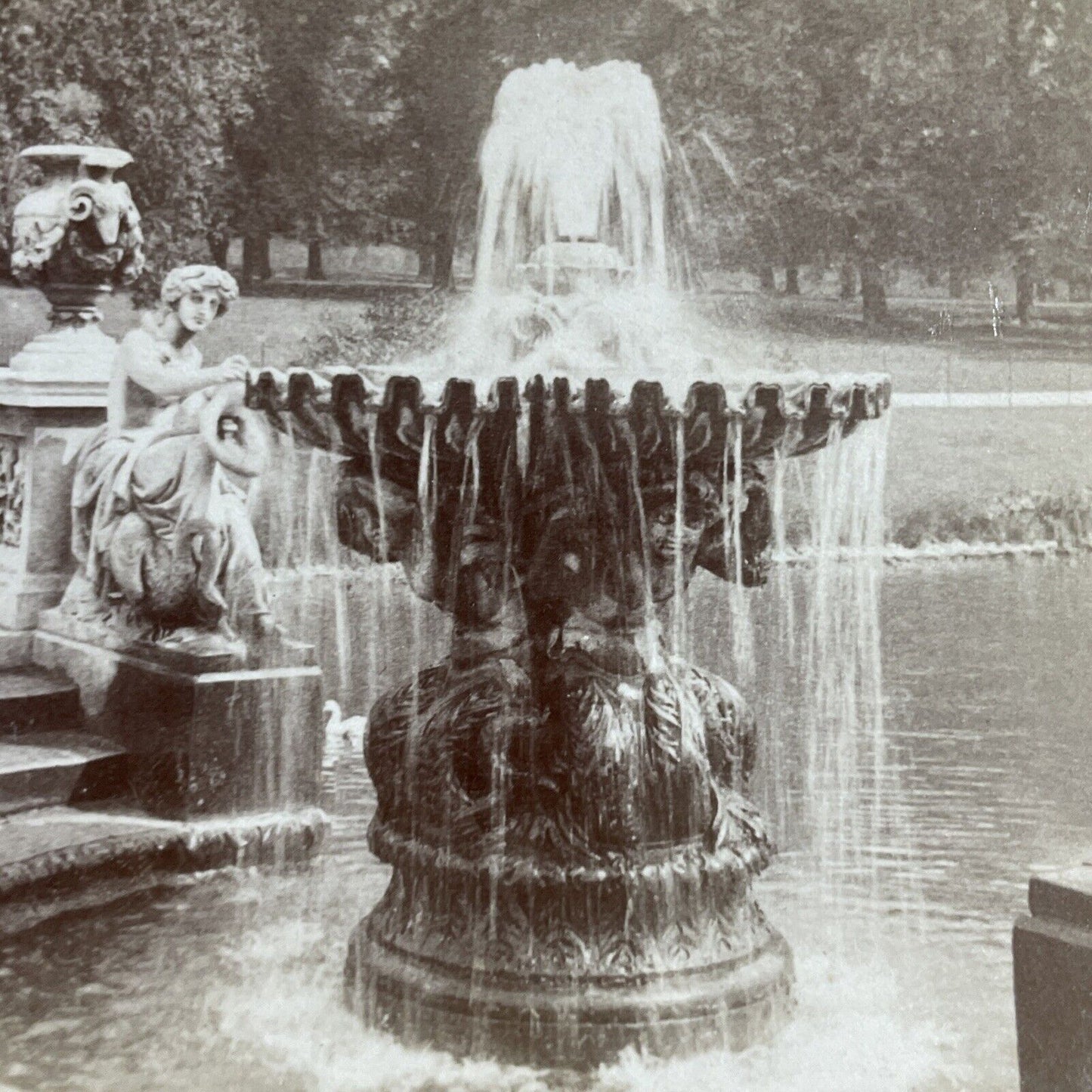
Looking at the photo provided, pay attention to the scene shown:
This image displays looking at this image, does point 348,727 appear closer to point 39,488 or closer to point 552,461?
point 39,488

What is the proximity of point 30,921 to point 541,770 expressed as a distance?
1193 mm

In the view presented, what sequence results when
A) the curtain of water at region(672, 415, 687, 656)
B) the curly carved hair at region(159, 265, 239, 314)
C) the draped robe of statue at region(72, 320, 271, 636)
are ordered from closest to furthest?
1. the curtain of water at region(672, 415, 687, 656)
2. the draped robe of statue at region(72, 320, 271, 636)
3. the curly carved hair at region(159, 265, 239, 314)

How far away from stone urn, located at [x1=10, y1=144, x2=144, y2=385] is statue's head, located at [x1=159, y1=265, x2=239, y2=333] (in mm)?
518

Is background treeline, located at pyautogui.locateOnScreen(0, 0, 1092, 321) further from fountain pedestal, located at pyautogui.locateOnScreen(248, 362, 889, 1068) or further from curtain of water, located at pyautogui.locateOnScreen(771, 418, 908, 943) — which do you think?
fountain pedestal, located at pyautogui.locateOnScreen(248, 362, 889, 1068)

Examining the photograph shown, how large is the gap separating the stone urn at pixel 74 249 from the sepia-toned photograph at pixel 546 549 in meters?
0.01

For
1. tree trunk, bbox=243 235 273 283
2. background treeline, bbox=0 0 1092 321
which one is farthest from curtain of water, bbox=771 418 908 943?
tree trunk, bbox=243 235 273 283

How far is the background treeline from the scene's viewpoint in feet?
19.9

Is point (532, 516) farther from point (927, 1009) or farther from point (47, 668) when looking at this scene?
point (47, 668)

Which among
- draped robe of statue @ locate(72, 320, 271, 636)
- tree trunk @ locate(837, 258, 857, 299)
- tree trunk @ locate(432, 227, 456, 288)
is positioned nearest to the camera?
draped robe of statue @ locate(72, 320, 271, 636)

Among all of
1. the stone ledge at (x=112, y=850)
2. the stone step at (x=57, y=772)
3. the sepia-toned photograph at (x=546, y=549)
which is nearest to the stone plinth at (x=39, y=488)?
the sepia-toned photograph at (x=546, y=549)

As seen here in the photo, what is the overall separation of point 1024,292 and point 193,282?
363cm

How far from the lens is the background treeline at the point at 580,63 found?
6.07m

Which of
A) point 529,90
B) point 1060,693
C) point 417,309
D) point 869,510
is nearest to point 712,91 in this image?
point 529,90

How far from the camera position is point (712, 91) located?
22.6 feet
